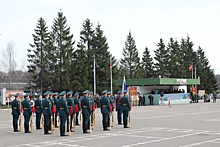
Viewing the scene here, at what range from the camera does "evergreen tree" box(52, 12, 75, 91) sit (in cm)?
6669

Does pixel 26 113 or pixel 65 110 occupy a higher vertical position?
pixel 65 110

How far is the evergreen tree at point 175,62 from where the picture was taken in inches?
3374

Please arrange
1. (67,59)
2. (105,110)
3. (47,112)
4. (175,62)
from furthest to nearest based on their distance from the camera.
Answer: (175,62) → (67,59) → (105,110) → (47,112)

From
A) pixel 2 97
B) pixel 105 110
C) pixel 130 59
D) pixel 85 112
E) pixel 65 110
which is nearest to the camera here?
pixel 65 110

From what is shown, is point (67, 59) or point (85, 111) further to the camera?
point (67, 59)

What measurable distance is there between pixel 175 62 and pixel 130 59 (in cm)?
1116

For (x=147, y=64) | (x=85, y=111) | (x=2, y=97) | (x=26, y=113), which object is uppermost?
(x=147, y=64)

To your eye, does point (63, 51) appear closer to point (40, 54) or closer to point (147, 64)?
point (40, 54)

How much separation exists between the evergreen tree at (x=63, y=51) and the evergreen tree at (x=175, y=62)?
27.0m

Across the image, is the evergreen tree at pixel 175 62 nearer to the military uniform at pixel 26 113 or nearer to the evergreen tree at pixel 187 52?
the evergreen tree at pixel 187 52

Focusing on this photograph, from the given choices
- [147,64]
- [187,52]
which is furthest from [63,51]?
[187,52]

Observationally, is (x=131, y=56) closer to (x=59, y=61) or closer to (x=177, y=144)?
(x=59, y=61)

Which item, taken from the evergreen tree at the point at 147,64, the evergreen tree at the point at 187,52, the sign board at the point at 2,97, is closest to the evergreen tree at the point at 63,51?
the sign board at the point at 2,97

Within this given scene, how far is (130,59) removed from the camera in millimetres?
81688
